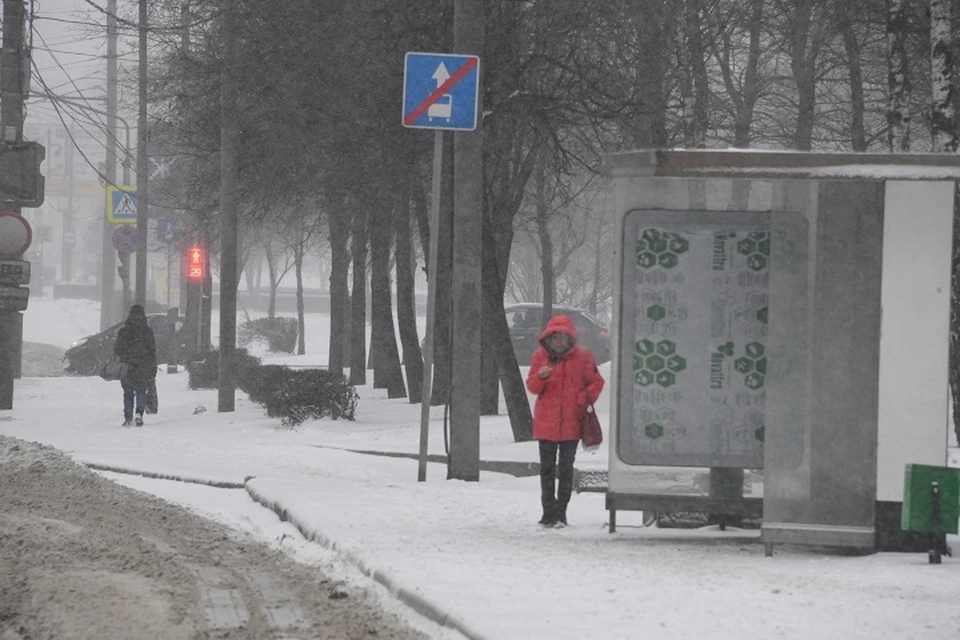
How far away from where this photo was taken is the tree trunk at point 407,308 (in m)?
27.6

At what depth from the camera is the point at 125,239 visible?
40.8 meters

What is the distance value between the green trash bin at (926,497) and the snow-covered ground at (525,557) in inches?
9.6

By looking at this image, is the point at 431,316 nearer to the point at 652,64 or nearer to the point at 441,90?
the point at 441,90

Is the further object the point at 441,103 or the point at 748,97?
the point at 748,97

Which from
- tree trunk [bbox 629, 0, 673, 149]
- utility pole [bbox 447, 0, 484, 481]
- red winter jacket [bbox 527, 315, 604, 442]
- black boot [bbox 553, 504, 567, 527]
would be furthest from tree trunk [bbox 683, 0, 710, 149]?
black boot [bbox 553, 504, 567, 527]

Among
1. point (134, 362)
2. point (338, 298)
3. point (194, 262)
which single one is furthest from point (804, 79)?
point (194, 262)

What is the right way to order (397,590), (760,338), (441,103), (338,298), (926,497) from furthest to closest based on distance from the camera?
(338,298)
(441,103)
(760,338)
(926,497)
(397,590)

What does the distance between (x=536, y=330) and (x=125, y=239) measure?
10.0 metres

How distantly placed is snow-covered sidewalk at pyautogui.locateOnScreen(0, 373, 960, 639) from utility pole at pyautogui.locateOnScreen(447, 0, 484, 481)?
744mm

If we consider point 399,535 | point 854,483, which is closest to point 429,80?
point 399,535

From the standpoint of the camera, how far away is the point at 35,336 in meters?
70.5

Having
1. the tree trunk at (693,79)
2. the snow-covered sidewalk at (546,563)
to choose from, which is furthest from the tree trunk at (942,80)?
the tree trunk at (693,79)

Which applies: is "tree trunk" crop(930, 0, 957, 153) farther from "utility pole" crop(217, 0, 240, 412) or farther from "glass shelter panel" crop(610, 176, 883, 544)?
"utility pole" crop(217, 0, 240, 412)

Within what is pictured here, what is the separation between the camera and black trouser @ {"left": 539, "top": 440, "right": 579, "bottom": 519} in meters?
11.9
